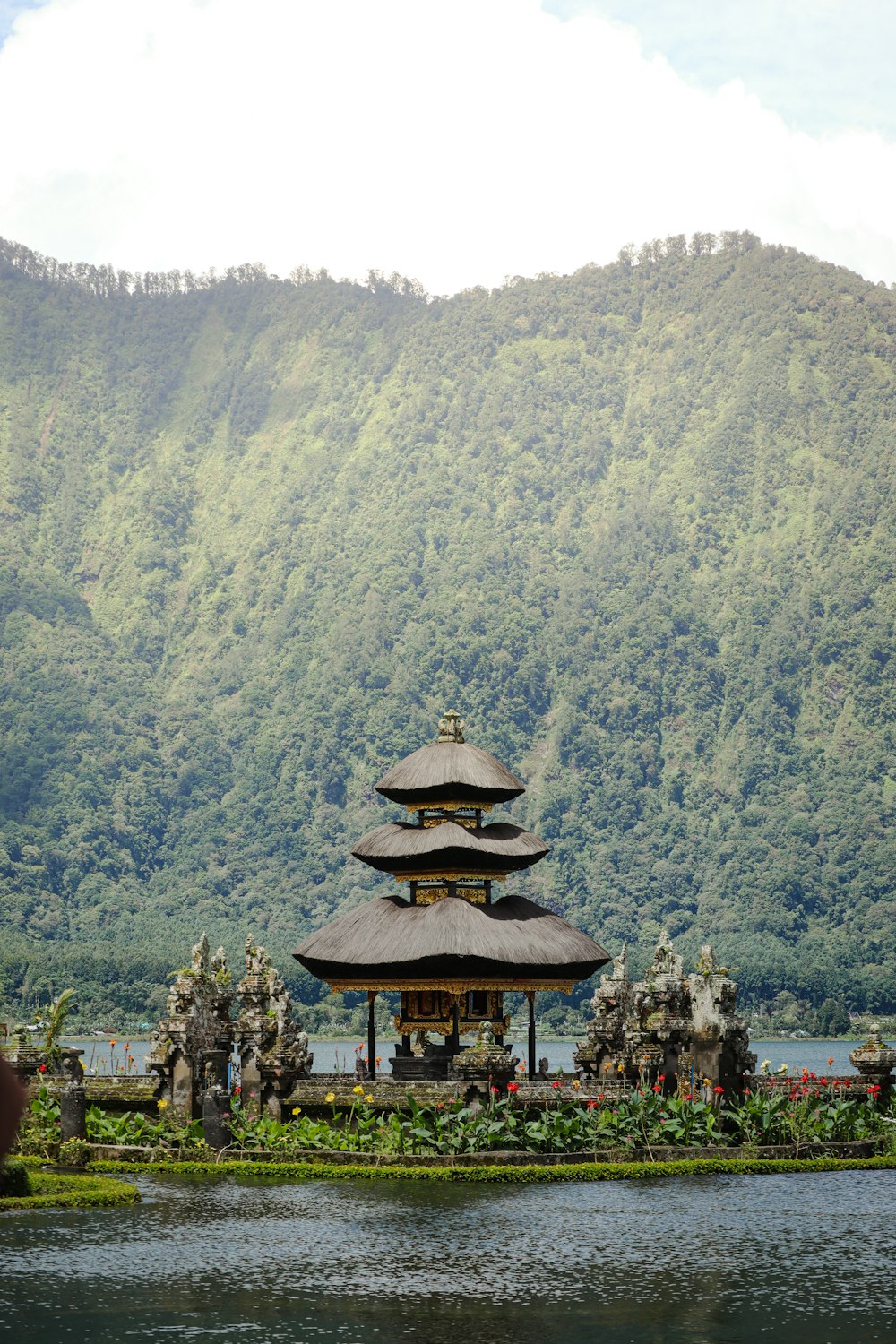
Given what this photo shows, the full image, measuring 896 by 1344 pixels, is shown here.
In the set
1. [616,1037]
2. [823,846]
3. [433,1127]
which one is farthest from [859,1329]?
[823,846]

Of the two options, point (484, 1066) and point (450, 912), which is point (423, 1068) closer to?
point (450, 912)

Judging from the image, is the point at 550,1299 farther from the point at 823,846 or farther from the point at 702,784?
the point at 702,784

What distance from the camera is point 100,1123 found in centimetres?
3428

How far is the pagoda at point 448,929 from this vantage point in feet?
123

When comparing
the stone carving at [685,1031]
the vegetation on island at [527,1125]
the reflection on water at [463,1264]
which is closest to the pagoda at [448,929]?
the stone carving at [685,1031]

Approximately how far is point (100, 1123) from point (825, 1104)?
12424 mm

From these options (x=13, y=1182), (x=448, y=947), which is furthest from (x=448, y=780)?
(x=13, y=1182)

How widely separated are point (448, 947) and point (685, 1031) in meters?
4.58

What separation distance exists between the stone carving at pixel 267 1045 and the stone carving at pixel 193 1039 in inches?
16.3

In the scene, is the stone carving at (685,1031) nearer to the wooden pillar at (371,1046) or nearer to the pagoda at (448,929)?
the pagoda at (448,929)

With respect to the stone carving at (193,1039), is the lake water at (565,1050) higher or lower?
higher

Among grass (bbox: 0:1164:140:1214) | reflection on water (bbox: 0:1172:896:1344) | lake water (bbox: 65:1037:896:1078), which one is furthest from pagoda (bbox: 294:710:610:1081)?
lake water (bbox: 65:1037:896:1078)

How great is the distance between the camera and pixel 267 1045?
35.4m

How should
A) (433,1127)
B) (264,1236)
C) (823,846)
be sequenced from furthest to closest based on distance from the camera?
(823,846) < (433,1127) < (264,1236)
